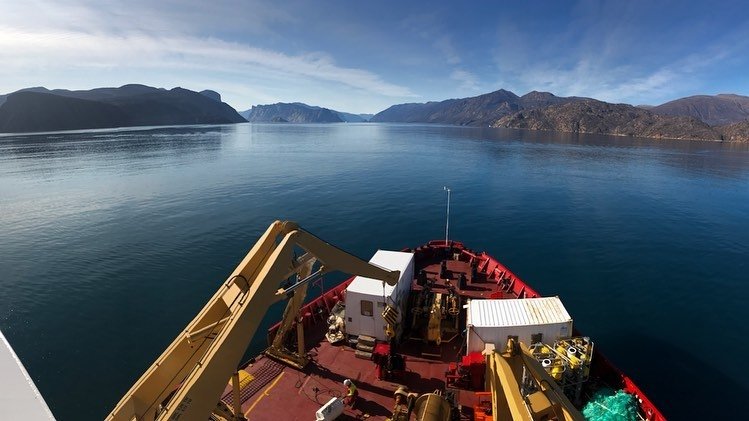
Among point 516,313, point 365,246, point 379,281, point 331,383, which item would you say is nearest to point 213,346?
point 331,383

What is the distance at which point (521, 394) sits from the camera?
10914 mm

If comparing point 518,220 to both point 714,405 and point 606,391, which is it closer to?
point 714,405

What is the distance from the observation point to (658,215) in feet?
191

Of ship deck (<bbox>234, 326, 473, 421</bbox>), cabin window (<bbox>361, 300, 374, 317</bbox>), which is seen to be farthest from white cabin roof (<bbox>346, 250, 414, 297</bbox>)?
ship deck (<bbox>234, 326, 473, 421</bbox>)

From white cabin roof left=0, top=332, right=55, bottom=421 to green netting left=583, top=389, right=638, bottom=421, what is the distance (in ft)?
58.6

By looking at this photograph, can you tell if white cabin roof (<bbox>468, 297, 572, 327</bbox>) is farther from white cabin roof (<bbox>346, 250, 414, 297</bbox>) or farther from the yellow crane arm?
the yellow crane arm

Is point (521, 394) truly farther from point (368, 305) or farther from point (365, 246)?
point (365, 246)

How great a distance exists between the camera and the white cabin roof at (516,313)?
57.9 ft

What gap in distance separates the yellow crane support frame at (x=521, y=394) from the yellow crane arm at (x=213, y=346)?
7.56 m

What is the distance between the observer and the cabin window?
1908 cm

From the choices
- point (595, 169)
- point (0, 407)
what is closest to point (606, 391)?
point (0, 407)

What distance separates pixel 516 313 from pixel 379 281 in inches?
283

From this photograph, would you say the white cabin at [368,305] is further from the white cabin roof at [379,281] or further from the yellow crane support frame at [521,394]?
the yellow crane support frame at [521,394]

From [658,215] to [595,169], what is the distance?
48.0 m
